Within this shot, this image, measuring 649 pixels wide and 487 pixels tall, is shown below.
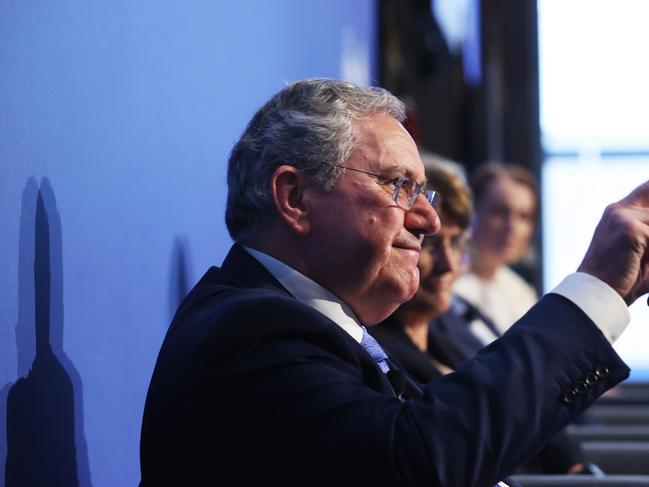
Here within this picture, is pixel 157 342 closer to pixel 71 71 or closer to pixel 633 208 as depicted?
pixel 71 71

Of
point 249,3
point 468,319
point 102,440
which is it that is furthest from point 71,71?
point 468,319

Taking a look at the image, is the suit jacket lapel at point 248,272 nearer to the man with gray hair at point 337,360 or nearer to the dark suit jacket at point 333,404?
the man with gray hair at point 337,360

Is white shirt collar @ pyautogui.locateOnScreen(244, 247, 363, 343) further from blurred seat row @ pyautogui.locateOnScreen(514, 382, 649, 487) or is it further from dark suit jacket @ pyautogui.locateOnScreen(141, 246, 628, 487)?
blurred seat row @ pyautogui.locateOnScreen(514, 382, 649, 487)

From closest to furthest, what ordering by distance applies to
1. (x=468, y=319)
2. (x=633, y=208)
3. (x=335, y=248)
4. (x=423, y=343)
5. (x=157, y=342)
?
(x=633, y=208), (x=335, y=248), (x=157, y=342), (x=423, y=343), (x=468, y=319)

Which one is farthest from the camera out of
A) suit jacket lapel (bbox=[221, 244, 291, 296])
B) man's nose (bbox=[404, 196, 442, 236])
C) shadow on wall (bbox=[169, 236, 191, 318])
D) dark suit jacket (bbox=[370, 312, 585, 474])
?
dark suit jacket (bbox=[370, 312, 585, 474])

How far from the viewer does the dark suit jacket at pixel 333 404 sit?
1.05 metres

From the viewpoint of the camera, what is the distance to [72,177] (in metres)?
1.26

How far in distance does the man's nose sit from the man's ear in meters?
0.15

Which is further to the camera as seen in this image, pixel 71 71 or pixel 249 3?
pixel 249 3

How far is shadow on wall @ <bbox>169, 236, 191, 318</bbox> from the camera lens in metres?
1.70

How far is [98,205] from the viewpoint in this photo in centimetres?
134

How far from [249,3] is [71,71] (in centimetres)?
91

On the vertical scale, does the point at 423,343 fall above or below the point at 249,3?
below

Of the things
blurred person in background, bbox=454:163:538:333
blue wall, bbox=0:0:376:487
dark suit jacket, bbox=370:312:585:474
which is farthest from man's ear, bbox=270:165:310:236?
blurred person in background, bbox=454:163:538:333
